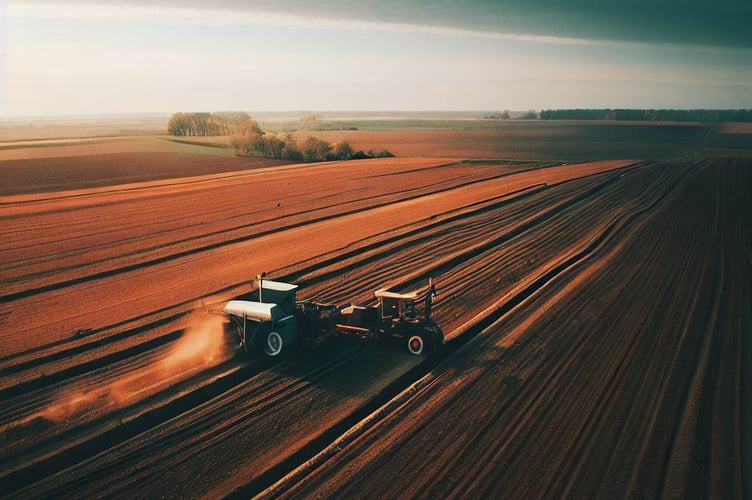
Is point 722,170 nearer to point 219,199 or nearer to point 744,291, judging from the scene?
point 744,291

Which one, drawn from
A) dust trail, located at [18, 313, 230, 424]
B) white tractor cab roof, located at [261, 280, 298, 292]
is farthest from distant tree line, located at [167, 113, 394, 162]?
white tractor cab roof, located at [261, 280, 298, 292]

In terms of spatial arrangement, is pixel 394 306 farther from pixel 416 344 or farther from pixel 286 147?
pixel 286 147

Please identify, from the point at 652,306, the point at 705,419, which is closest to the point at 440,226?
the point at 652,306

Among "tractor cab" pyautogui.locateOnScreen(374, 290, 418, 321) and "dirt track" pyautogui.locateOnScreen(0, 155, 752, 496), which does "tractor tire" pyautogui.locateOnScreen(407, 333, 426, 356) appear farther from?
"tractor cab" pyautogui.locateOnScreen(374, 290, 418, 321)

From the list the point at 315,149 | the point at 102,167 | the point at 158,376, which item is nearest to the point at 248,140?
the point at 315,149

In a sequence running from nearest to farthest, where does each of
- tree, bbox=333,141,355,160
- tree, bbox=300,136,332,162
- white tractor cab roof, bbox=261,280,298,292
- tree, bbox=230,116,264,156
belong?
white tractor cab roof, bbox=261,280,298,292 → tree, bbox=300,136,332,162 → tree, bbox=333,141,355,160 → tree, bbox=230,116,264,156

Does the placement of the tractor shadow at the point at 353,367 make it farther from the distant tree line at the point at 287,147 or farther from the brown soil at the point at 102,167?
the distant tree line at the point at 287,147
